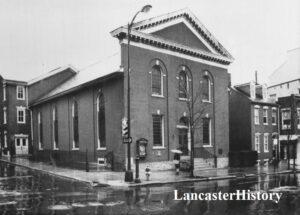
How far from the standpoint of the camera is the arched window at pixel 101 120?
2866cm

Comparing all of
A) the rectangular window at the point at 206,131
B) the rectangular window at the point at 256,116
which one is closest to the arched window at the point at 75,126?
the rectangular window at the point at 206,131

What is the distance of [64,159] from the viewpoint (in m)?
34.6

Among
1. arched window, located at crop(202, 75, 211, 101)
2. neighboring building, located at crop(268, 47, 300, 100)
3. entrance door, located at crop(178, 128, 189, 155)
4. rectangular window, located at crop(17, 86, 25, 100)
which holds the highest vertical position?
neighboring building, located at crop(268, 47, 300, 100)

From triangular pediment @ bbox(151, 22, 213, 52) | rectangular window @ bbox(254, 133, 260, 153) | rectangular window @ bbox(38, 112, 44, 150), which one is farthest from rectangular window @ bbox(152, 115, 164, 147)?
rectangular window @ bbox(38, 112, 44, 150)

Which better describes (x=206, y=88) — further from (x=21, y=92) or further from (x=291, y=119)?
(x=21, y=92)

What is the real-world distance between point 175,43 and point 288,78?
3089 centimetres

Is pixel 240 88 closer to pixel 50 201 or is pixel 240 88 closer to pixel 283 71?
pixel 283 71

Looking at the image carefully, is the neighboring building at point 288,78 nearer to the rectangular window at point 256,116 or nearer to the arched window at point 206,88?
the rectangular window at point 256,116

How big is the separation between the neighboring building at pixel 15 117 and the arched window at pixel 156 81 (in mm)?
24544

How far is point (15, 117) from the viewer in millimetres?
46562

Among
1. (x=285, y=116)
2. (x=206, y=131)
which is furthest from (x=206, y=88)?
(x=285, y=116)

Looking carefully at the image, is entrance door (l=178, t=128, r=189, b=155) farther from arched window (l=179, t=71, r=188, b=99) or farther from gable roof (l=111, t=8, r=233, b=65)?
gable roof (l=111, t=8, r=233, b=65)

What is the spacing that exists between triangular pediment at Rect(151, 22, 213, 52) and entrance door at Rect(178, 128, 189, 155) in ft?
24.0

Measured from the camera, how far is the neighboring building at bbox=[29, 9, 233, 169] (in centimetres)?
2652
